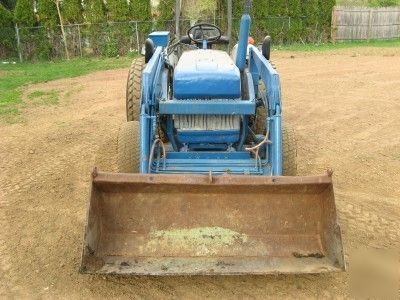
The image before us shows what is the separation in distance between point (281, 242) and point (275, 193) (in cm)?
35

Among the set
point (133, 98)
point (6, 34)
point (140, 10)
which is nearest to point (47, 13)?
point (6, 34)

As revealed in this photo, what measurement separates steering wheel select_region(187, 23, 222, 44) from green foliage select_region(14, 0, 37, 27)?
38.8ft

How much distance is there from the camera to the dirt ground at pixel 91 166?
11.7 ft

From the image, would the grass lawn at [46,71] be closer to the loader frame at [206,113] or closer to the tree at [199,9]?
the tree at [199,9]

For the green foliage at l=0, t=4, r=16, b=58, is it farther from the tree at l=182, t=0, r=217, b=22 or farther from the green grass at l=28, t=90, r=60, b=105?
the green grass at l=28, t=90, r=60, b=105

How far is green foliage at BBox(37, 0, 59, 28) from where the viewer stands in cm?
1609

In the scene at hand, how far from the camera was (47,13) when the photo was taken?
1619 cm

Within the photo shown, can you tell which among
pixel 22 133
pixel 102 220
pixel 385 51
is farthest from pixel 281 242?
pixel 385 51

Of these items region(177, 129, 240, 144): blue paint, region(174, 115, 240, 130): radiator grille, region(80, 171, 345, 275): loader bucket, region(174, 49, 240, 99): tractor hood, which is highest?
region(174, 49, 240, 99): tractor hood

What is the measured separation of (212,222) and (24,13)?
1441cm

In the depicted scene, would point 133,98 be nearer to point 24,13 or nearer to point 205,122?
point 205,122

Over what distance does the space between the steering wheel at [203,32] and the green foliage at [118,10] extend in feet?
37.4

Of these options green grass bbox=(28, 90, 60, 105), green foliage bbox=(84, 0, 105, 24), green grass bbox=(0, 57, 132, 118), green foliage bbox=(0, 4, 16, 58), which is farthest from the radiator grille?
green foliage bbox=(0, 4, 16, 58)

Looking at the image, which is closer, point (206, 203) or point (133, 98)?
point (206, 203)
